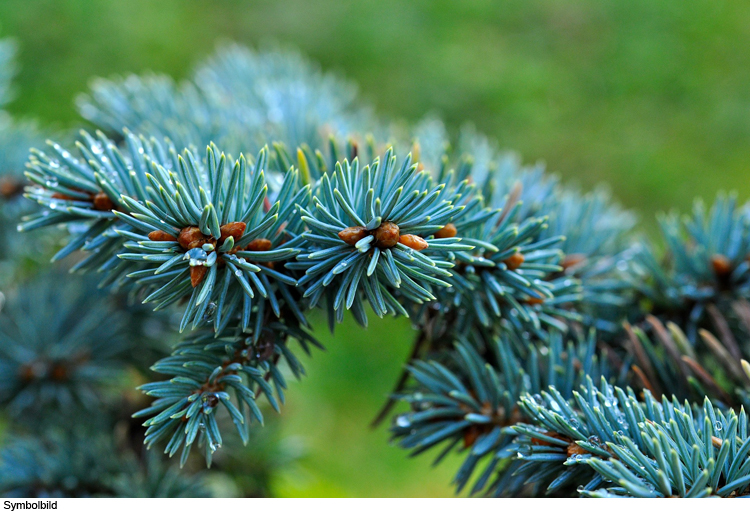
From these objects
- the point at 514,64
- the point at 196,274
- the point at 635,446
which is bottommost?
the point at 635,446

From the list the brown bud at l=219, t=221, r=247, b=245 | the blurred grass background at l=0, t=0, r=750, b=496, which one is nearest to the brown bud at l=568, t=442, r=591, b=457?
the brown bud at l=219, t=221, r=247, b=245

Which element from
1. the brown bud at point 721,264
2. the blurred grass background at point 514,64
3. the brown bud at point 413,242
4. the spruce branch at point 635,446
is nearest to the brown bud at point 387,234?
the brown bud at point 413,242

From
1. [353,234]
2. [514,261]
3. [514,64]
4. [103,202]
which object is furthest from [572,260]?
[514,64]

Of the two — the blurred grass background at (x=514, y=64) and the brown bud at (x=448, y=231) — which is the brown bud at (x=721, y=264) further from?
the blurred grass background at (x=514, y=64)

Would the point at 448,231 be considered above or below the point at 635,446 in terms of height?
above

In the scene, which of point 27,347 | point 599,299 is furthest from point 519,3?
point 27,347

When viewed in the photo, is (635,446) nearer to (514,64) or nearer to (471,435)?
(471,435)

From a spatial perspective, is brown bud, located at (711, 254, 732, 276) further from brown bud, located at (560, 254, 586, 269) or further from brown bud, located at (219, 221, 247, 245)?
brown bud, located at (219, 221, 247, 245)
